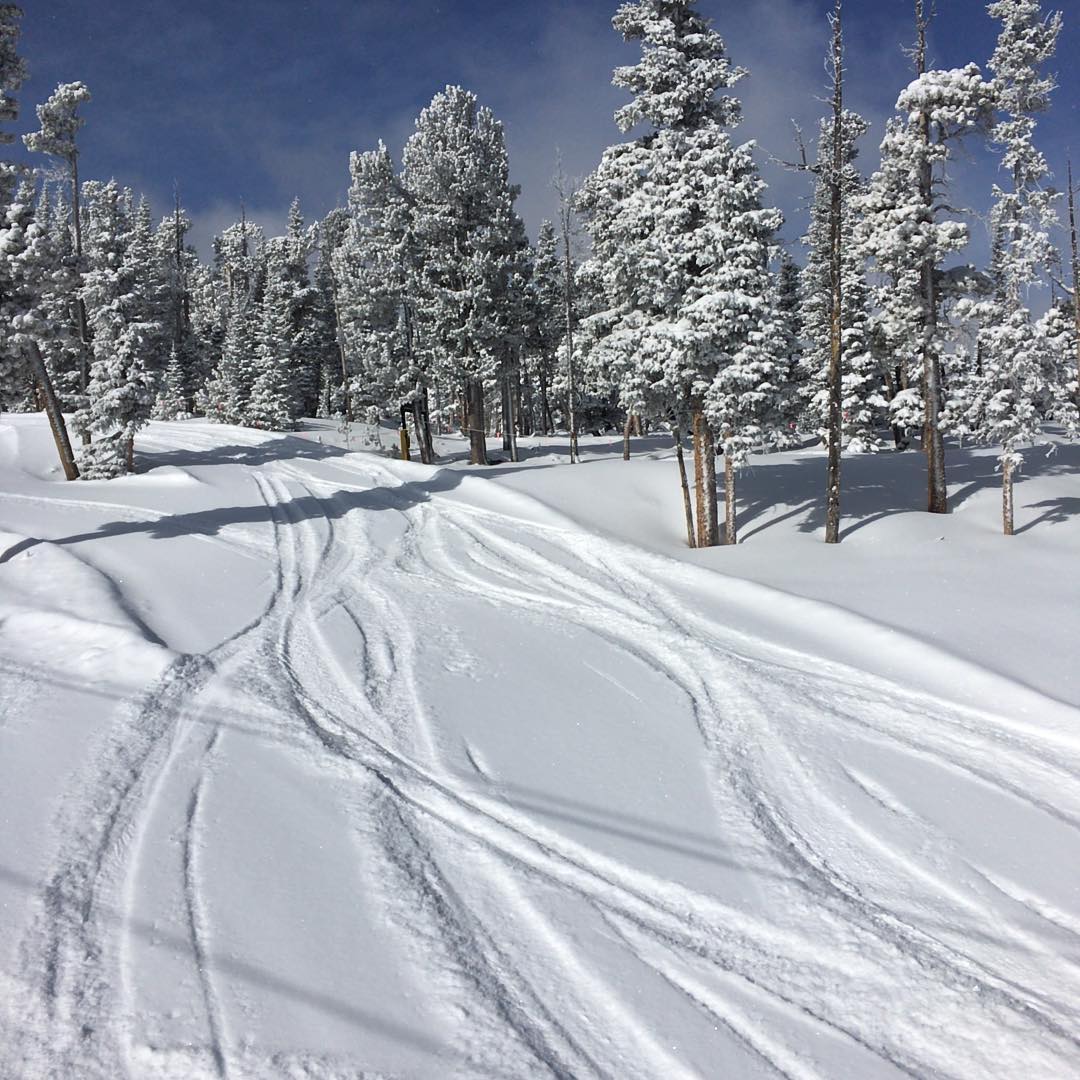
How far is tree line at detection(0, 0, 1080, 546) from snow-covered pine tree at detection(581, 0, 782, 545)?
7 centimetres

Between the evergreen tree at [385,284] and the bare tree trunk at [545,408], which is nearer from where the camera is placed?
the evergreen tree at [385,284]

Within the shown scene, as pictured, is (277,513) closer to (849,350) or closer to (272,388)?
(849,350)

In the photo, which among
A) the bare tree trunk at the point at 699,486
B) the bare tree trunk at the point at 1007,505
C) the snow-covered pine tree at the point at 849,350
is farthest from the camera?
the snow-covered pine tree at the point at 849,350

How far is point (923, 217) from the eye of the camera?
21.1m

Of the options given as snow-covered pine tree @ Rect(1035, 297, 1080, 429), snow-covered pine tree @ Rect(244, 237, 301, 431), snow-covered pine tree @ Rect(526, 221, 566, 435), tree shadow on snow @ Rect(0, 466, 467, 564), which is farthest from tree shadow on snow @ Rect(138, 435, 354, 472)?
snow-covered pine tree @ Rect(1035, 297, 1080, 429)

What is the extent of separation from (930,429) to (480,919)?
21.2 metres

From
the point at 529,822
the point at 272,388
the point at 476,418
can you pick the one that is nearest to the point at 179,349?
the point at 272,388

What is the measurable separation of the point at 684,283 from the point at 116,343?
2103 cm

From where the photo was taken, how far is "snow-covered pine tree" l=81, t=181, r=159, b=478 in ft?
85.8

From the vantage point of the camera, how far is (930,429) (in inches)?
846

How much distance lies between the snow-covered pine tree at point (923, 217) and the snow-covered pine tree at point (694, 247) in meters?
4.73

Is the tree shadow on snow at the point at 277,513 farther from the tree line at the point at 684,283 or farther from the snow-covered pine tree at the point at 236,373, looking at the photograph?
the snow-covered pine tree at the point at 236,373

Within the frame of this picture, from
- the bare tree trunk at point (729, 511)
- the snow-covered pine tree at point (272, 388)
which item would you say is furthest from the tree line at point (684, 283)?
the snow-covered pine tree at point (272, 388)

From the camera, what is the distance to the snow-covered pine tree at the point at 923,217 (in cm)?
1966
